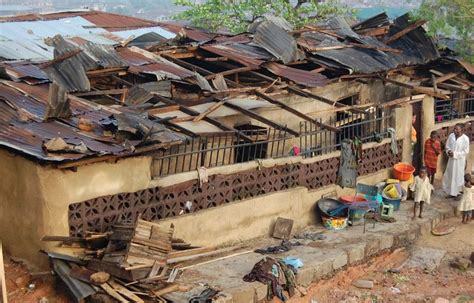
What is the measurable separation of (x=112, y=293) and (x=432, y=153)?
8418 mm

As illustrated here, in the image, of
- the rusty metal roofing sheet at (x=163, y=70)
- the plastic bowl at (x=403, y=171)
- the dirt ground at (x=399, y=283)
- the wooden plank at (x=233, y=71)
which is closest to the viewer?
the dirt ground at (x=399, y=283)

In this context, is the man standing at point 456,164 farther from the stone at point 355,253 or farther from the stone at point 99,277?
the stone at point 99,277

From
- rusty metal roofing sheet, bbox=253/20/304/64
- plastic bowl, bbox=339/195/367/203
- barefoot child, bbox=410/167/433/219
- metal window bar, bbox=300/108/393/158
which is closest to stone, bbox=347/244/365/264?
plastic bowl, bbox=339/195/367/203

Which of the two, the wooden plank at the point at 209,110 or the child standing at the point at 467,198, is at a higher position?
the wooden plank at the point at 209,110

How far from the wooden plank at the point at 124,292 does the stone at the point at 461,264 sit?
18.4ft

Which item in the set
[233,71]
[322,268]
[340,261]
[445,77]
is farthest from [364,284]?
[445,77]

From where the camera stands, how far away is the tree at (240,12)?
2209 centimetres

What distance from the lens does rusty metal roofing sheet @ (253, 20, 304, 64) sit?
13.5 meters

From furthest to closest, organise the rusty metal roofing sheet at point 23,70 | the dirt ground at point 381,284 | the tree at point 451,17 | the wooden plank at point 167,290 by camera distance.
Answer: the tree at point 451,17 → the rusty metal roofing sheet at point 23,70 → the dirt ground at point 381,284 → the wooden plank at point 167,290

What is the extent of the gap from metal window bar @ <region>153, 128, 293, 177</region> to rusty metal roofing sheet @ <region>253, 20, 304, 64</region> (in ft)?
6.81

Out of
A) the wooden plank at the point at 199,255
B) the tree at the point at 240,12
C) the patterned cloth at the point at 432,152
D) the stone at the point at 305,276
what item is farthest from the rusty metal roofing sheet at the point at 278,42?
the tree at the point at 240,12

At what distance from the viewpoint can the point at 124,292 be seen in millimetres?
8016

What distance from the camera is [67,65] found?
10.5 metres

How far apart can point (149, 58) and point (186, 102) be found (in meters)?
1.63
